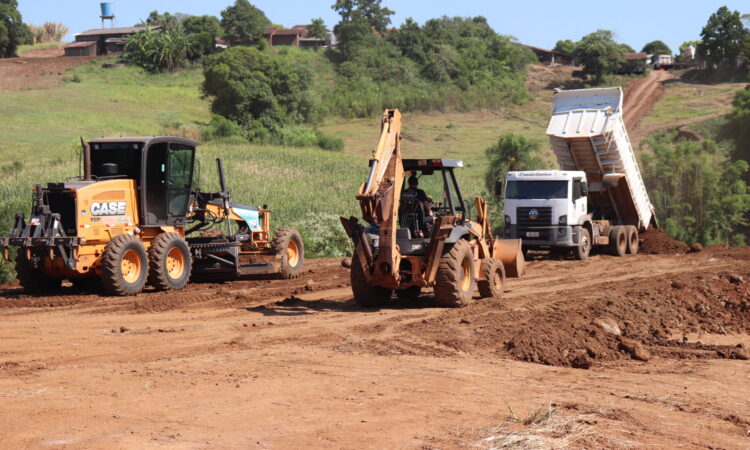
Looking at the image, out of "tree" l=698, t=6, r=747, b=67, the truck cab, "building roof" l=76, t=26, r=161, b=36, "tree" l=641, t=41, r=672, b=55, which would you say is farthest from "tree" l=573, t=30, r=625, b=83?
the truck cab

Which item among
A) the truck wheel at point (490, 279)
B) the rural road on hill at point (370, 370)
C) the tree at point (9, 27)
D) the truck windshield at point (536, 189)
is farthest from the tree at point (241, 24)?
the truck wheel at point (490, 279)

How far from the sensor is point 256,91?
2299 inches

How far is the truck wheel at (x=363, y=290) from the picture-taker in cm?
1421

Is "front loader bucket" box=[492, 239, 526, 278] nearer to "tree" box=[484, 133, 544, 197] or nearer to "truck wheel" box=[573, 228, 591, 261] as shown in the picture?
"truck wheel" box=[573, 228, 591, 261]

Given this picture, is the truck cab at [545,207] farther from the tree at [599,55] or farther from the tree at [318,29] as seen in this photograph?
the tree at [318,29]

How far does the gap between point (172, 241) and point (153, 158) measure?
62.7 inches

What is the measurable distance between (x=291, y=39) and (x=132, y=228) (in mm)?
92577

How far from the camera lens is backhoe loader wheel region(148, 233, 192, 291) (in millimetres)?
15805

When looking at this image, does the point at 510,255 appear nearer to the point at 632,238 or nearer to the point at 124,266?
the point at 124,266

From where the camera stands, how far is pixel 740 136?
152ft

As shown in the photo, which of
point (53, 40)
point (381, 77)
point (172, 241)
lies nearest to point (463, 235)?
point (172, 241)

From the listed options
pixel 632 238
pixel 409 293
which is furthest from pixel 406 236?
pixel 632 238

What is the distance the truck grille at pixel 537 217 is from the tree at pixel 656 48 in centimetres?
9425

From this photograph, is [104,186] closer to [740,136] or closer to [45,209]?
[45,209]
